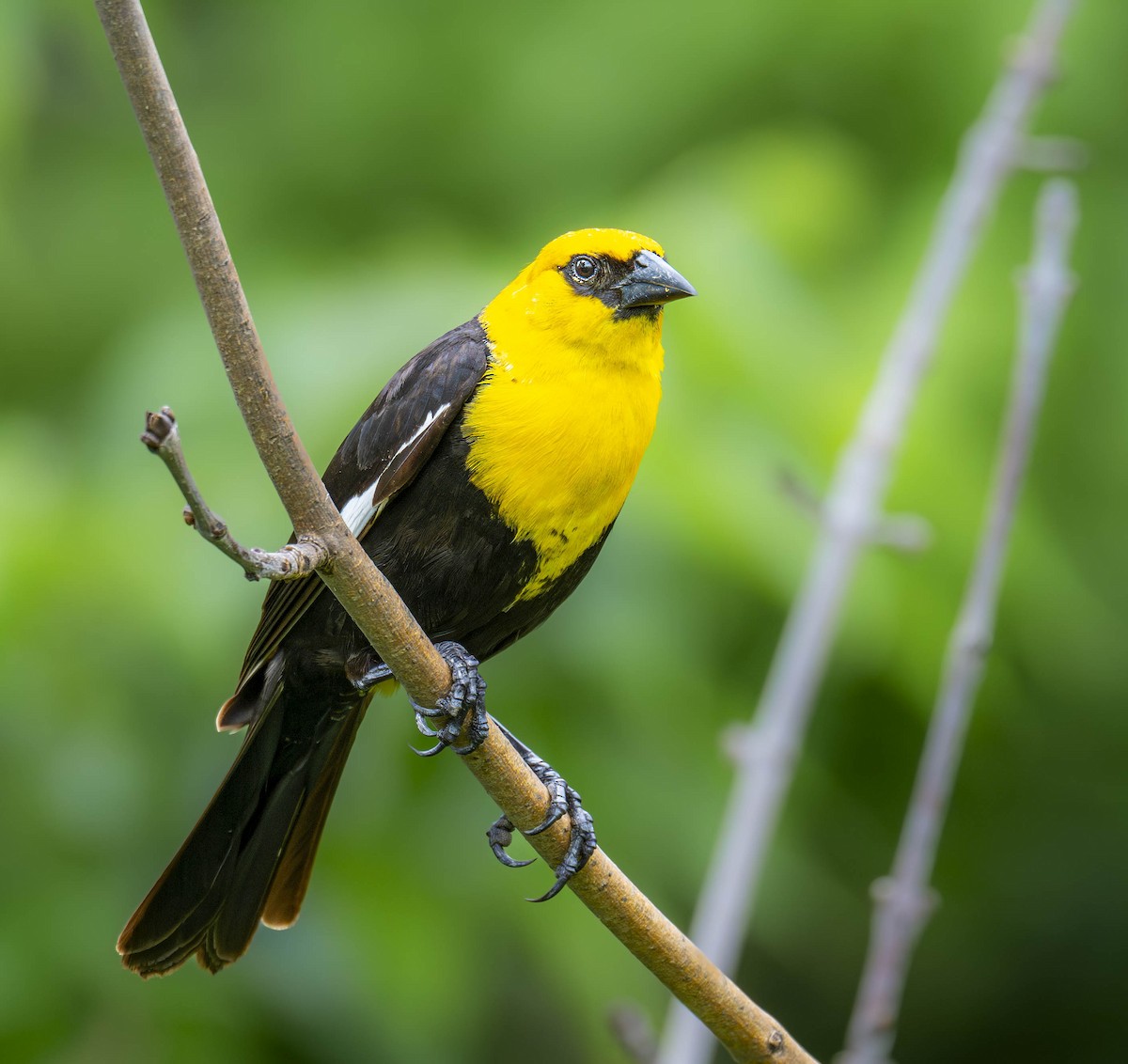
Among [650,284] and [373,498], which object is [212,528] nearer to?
[373,498]

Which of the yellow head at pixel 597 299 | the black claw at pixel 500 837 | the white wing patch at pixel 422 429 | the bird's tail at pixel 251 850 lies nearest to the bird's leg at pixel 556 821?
the black claw at pixel 500 837

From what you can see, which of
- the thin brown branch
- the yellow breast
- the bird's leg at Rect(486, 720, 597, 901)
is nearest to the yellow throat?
the yellow breast

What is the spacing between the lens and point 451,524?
249cm

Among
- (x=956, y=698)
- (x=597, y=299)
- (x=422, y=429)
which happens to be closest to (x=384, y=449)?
(x=422, y=429)

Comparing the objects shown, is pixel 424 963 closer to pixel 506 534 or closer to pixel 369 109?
pixel 506 534

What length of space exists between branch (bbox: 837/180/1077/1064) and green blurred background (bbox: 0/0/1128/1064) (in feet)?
2.34

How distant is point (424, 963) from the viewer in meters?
2.74

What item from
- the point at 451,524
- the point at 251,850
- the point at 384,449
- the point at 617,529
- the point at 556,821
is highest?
the point at 384,449

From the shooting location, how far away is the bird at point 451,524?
8.07 ft

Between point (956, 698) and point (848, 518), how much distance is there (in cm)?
43

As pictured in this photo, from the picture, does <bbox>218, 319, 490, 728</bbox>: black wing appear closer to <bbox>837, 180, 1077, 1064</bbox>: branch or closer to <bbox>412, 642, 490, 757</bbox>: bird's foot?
<bbox>412, 642, 490, 757</bbox>: bird's foot

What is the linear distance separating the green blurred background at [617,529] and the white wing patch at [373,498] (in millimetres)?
261

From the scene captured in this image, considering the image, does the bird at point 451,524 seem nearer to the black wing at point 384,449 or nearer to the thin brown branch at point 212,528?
the black wing at point 384,449

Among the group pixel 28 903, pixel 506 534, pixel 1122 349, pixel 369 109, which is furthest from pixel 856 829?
pixel 369 109
